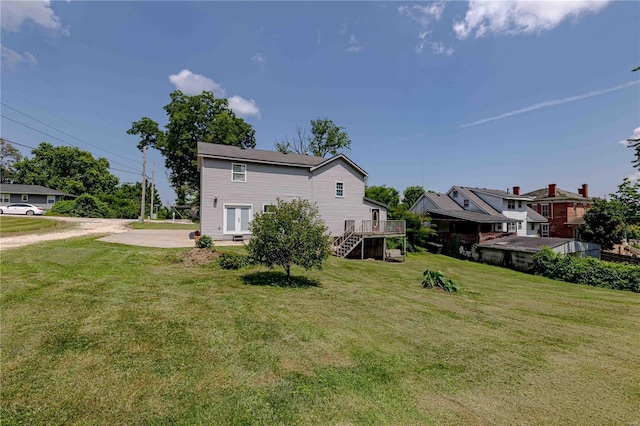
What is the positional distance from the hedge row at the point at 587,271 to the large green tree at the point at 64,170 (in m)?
62.8

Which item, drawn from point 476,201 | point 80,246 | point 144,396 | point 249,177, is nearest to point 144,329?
point 144,396

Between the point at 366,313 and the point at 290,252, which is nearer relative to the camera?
the point at 366,313

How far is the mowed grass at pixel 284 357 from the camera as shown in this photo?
3676mm

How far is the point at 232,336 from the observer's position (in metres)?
5.66

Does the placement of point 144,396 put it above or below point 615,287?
above

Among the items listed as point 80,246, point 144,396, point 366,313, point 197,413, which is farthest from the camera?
point 80,246

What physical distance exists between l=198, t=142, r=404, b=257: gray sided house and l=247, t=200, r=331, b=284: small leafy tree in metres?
8.96

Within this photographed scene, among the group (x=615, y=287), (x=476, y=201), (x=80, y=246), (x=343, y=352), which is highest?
(x=476, y=201)

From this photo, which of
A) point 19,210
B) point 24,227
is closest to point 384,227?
point 24,227

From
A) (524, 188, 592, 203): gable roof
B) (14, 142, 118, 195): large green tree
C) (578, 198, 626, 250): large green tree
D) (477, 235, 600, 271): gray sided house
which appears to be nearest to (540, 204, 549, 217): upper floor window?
(524, 188, 592, 203): gable roof

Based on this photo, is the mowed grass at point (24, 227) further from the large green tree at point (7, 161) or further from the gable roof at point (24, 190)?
the large green tree at point (7, 161)

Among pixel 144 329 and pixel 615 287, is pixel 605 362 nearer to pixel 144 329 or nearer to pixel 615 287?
pixel 144 329

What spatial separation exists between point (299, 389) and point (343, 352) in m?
1.47

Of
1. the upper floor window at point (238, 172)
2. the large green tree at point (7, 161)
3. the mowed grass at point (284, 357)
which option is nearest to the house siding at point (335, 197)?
the upper floor window at point (238, 172)
